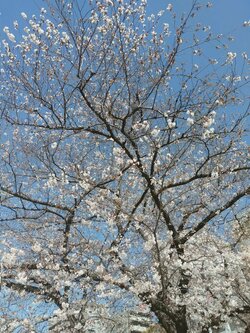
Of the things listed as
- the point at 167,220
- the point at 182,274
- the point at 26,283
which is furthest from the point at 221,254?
the point at 26,283

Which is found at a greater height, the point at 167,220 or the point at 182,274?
the point at 167,220

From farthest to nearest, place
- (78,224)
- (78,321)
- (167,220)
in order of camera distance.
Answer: (78,224) < (167,220) < (78,321)

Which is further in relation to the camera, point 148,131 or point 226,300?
point 226,300

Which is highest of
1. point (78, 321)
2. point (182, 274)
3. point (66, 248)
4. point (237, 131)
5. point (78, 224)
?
point (237, 131)

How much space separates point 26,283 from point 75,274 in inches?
42.6

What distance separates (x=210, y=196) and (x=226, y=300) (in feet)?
7.35

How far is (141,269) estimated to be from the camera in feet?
25.0

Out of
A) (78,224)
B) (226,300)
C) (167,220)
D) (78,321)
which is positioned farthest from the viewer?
(78,224)

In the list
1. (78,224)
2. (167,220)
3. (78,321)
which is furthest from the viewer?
(78,224)

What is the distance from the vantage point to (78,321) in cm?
703

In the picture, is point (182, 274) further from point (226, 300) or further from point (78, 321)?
point (78, 321)

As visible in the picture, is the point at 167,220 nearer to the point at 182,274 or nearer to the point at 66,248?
the point at 182,274

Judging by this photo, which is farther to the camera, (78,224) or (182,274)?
(78,224)

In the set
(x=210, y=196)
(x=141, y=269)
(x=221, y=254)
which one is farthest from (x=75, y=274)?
(x=210, y=196)
